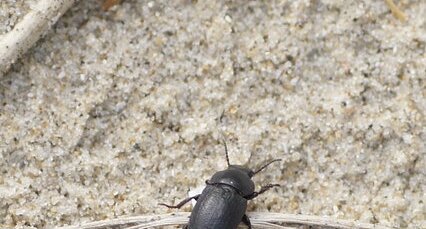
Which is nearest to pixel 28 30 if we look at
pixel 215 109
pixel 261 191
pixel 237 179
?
pixel 215 109

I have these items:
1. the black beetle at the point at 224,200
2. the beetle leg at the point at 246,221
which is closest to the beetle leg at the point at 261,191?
the black beetle at the point at 224,200

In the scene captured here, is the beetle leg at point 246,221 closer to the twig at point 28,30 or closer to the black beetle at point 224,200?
the black beetle at point 224,200

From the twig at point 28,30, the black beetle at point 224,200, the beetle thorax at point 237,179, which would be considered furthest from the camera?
the twig at point 28,30

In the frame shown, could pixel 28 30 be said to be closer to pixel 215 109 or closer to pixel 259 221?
pixel 215 109

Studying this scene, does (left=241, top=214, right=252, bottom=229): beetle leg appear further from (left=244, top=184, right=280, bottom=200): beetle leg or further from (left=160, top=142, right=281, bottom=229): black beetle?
(left=244, top=184, right=280, bottom=200): beetle leg

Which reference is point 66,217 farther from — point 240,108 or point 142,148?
point 240,108
